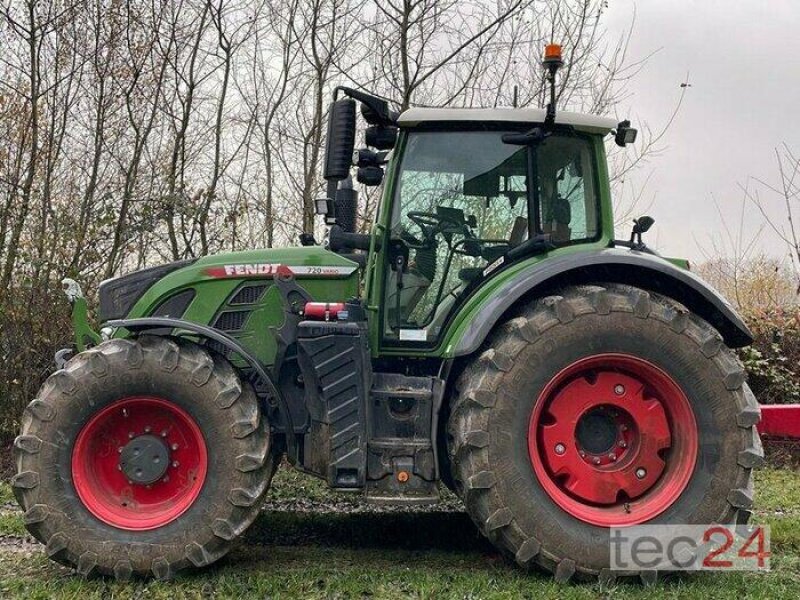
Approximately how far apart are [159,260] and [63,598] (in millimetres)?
6068

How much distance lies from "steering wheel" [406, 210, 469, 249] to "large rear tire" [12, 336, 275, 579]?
124 cm

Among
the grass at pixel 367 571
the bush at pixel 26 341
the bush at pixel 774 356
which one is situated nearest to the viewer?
the grass at pixel 367 571

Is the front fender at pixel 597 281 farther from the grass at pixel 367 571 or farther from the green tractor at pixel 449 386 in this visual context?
the grass at pixel 367 571

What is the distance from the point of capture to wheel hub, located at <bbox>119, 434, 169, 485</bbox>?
3793mm

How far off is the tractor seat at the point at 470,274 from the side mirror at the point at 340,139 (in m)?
0.84

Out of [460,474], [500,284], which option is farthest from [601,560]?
[500,284]

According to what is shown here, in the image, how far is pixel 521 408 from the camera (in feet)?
12.1

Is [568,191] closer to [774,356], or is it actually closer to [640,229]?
[640,229]

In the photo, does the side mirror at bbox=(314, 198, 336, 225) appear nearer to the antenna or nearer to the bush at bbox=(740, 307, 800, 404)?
the antenna

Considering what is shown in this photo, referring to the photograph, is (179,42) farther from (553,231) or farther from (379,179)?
(553,231)

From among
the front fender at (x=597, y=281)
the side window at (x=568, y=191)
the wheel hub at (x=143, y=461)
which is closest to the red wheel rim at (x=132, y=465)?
the wheel hub at (x=143, y=461)

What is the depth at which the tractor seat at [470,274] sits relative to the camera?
413 cm

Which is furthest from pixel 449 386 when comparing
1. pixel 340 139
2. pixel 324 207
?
pixel 340 139
